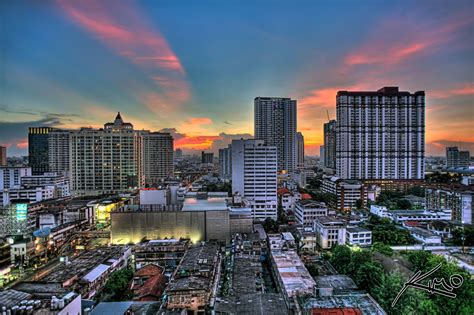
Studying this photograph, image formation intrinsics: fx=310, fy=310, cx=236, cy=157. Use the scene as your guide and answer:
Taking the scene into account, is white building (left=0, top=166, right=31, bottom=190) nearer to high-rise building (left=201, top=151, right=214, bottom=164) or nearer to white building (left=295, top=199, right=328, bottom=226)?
white building (left=295, top=199, right=328, bottom=226)

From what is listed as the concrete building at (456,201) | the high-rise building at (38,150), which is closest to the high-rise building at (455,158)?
the concrete building at (456,201)

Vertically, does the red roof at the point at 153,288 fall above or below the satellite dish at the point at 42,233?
below

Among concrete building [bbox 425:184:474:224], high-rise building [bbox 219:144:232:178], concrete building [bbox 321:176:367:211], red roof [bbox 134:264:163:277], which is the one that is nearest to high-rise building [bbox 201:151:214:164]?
high-rise building [bbox 219:144:232:178]

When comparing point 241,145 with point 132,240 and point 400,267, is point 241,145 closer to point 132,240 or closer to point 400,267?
point 132,240

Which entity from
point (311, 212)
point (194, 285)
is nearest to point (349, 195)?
point (311, 212)

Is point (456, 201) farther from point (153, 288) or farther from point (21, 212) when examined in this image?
point (21, 212)

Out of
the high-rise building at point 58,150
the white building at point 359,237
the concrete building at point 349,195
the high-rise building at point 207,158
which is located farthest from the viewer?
the high-rise building at point 207,158

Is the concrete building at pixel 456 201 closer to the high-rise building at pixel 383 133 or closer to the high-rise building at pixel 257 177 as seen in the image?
the high-rise building at pixel 383 133
